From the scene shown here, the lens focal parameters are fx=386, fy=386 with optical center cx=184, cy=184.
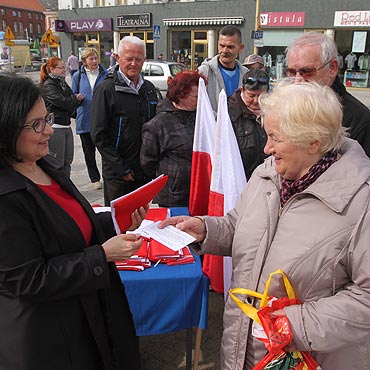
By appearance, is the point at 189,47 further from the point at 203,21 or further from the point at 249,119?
the point at 249,119

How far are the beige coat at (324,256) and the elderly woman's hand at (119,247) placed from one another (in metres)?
0.49

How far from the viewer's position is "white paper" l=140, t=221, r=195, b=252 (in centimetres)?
187

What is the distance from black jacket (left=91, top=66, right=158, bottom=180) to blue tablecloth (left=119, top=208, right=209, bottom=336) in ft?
5.93

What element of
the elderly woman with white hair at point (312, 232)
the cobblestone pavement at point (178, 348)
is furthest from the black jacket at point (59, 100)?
the elderly woman with white hair at point (312, 232)

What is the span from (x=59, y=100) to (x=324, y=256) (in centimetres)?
446

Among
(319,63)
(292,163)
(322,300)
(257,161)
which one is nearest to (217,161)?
(257,161)

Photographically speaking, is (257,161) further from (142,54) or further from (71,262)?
(71,262)

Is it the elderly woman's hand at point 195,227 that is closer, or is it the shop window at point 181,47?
the elderly woman's hand at point 195,227

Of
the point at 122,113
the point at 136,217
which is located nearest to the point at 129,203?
the point at 136,217

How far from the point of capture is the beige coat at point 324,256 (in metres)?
1.39

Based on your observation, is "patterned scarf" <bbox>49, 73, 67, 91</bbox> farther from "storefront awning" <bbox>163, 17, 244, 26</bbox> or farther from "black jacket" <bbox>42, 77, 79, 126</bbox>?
"storefront awning" <bbox>163, 17, 244, 26</bbox>

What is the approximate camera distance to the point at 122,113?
372 centimetres

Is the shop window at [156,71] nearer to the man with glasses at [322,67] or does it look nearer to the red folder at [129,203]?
the man with glasses at [322,67]

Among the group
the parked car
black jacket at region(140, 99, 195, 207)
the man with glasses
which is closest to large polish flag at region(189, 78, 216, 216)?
black jacket at region(140, 99, 195, 207)
